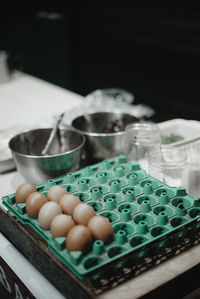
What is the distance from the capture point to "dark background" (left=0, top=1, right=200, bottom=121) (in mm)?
4160

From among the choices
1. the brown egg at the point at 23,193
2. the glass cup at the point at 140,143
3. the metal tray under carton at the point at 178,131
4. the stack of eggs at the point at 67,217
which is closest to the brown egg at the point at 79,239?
the stack of eggs at the point at 67,217

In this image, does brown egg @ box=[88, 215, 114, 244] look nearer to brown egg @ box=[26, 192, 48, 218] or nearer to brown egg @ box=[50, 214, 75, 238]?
brown egg @ box=[50, 214, 75, 238]

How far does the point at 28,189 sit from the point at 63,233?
228mm

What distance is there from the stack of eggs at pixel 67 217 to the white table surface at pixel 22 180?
0.14 metres

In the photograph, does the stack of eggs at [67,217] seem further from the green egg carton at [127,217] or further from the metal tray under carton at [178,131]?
the metal tray under carton at [178,131]

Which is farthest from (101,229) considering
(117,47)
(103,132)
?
(117,47)

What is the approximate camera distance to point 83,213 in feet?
3.30

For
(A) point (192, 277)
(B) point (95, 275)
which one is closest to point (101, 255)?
(B) point (95, 275)

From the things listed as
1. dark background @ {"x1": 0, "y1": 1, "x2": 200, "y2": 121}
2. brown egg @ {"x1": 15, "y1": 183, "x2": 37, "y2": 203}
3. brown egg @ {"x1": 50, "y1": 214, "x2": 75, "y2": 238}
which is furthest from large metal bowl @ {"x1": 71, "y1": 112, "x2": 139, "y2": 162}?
dark background @ {"x1": 0, "y1": 1, "x2": 200, "y2": 121}

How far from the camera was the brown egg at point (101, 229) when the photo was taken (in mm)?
939

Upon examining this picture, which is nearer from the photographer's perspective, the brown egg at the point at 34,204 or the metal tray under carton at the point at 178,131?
the brown egg at the point at 34,204

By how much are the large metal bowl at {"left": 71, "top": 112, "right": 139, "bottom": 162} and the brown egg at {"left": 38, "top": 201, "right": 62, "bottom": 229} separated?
476 millimetres

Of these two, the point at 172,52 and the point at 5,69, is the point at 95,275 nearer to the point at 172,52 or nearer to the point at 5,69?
the point at 5,69

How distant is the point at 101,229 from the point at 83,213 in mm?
85
